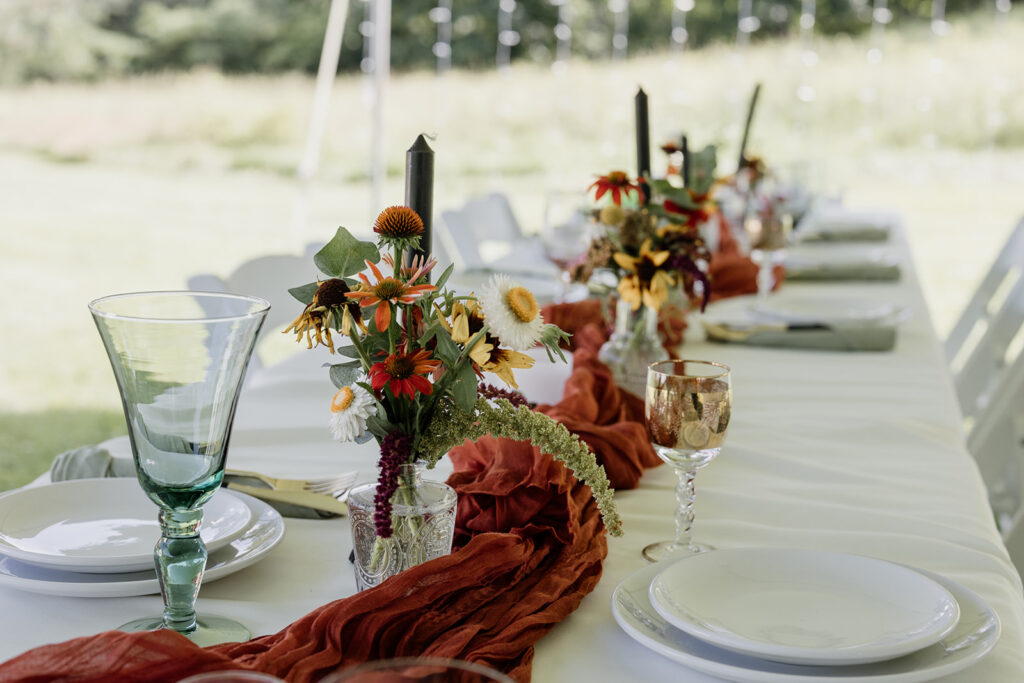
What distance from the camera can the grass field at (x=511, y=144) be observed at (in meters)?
7.94

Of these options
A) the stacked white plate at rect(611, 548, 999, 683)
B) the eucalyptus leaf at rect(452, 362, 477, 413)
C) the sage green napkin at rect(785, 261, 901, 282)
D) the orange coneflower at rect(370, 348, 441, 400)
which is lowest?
the stacked white plate at rect(611, 548, 999, 683)

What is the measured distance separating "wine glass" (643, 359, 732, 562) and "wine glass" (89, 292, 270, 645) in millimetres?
355

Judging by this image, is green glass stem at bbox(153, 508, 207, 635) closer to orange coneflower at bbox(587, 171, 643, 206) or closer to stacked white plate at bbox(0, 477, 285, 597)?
stacked white plate at bbox(0, 477, 285, 597)

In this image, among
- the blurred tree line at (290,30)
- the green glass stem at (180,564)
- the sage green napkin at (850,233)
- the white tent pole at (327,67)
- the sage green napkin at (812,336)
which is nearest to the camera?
the green glass stem at (180,564)

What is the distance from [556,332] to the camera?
789 millimetres

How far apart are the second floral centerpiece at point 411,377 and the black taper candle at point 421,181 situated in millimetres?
75

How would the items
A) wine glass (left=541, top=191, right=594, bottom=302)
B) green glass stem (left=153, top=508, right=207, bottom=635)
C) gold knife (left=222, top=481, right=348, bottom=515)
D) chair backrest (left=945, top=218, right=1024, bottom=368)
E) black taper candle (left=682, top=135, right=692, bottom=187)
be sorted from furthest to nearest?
chair backrest (left=945, top=218, right=1024, bottom=368) < black taper candle (left=682, top=135, right=692, bottom=187) < wine glass (left=541, top=191, right=594, bottom=302) < gold knife (left=222, top=481, right=348, bottom=515) < green glass stem (left=153, top=508, right=207, bottom=635)

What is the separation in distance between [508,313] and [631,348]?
0.67m

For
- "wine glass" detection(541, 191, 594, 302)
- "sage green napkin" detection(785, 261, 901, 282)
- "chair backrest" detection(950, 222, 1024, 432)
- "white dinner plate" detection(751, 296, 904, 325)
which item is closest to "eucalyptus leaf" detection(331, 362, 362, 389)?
"wine glass" detection(541, 191, 594, 302)

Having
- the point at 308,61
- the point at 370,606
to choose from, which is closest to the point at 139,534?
the point at 370,606

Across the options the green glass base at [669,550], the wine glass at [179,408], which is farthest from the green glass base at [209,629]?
the green glass base at [669,550]

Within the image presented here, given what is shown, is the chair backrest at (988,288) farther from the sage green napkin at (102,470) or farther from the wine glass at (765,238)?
the sage green napkin at (102,470)

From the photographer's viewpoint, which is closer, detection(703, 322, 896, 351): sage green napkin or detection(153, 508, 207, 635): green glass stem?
detection(153, 508, 207, 635): green glass stem

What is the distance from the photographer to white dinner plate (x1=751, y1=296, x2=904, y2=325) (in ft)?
6.07
